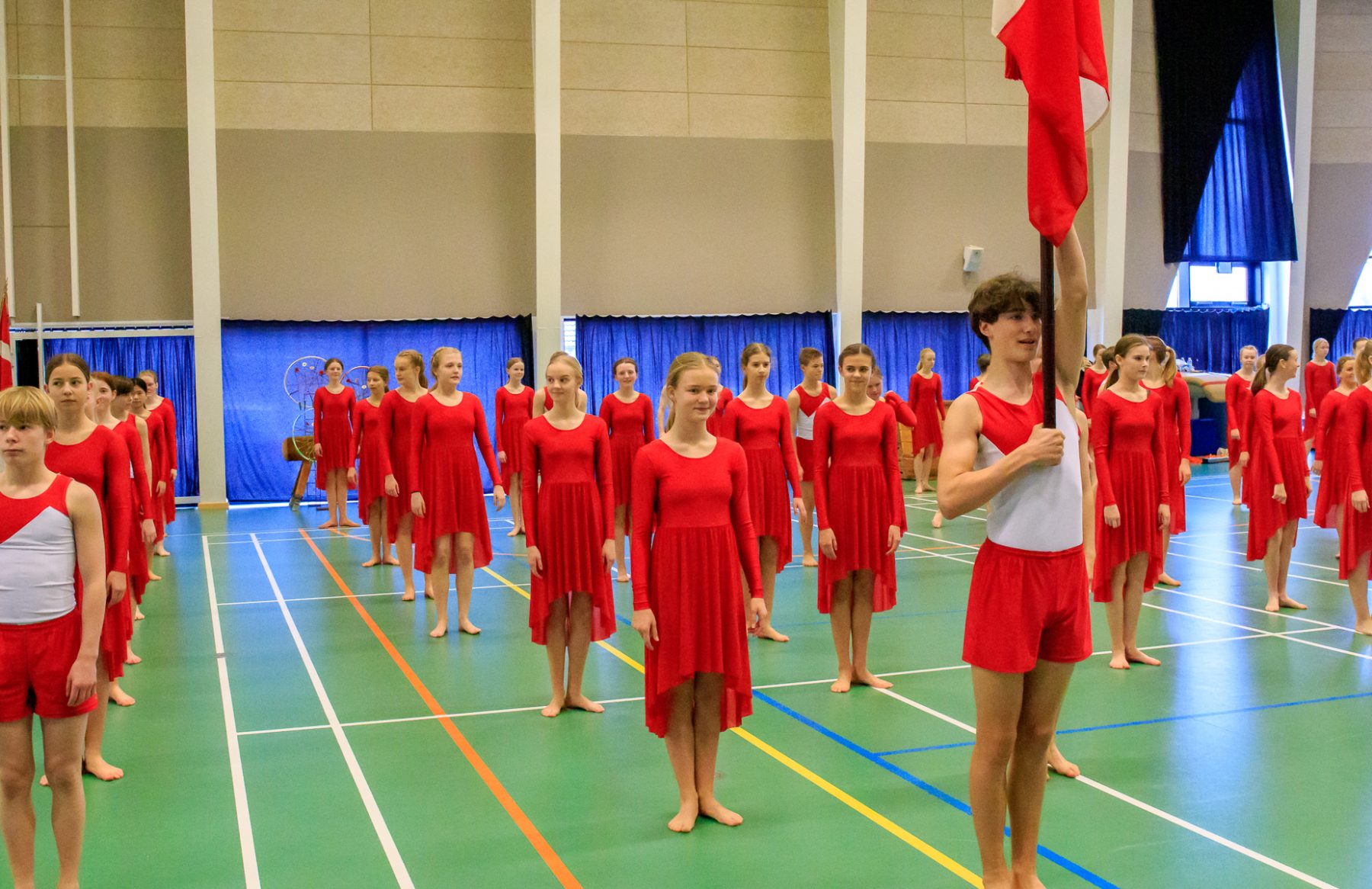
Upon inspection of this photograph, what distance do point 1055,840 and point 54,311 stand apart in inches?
676

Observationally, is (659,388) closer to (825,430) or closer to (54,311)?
(54,311)

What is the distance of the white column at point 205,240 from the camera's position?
17.4 m

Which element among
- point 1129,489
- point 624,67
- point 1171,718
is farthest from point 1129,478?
point 624,67

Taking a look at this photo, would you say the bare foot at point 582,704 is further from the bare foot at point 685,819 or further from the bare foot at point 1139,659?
the bare foot at point 1139,659

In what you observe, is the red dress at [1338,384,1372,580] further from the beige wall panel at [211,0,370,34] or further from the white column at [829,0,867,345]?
the beige wall panel at [211,0,370,34]

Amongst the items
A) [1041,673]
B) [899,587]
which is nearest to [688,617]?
[1041,673]

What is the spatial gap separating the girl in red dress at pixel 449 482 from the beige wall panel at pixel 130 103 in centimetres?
1149

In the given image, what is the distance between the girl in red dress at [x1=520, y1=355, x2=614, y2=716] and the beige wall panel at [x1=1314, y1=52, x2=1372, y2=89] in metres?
22.0

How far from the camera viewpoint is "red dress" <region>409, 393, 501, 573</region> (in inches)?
348

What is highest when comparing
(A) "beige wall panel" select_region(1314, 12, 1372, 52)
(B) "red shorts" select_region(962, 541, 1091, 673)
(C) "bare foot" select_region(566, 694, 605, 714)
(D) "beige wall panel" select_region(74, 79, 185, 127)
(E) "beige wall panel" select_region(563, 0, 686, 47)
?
(A) "beige wall panel" select_region(1314, 12, 1372, 52)

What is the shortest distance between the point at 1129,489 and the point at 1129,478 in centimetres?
7

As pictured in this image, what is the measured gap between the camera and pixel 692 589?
16.4ft

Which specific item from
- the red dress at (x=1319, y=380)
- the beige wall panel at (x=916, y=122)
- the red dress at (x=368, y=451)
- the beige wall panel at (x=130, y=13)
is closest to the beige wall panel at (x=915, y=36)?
the beige wall panel at (x=916, y=122)

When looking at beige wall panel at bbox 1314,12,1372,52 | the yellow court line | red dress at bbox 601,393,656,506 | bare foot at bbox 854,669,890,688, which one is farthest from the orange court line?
beige wall panel at bbox 1314,12,1372,52
